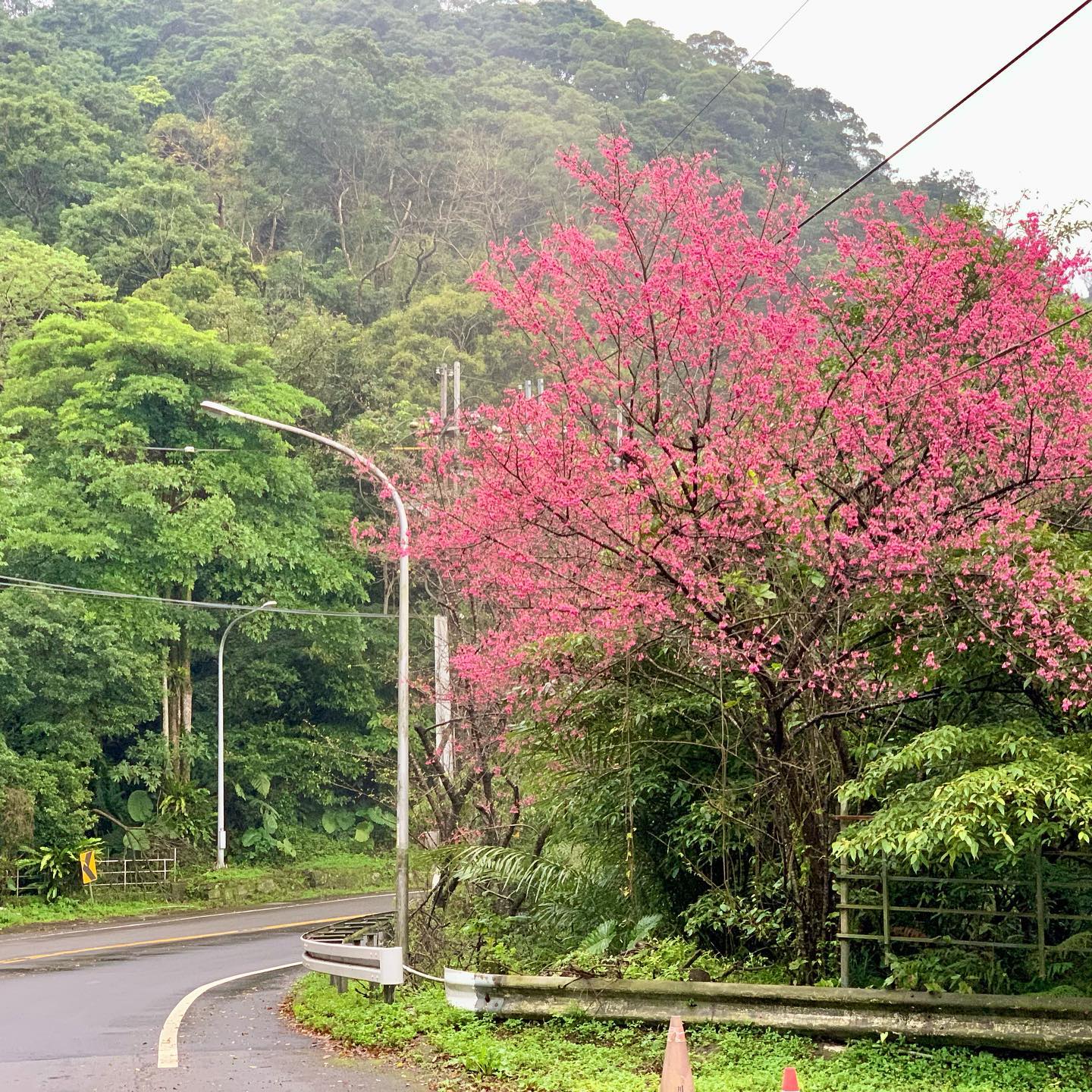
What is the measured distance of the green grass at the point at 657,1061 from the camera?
8891 millimetres

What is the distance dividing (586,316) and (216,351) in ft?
89.1

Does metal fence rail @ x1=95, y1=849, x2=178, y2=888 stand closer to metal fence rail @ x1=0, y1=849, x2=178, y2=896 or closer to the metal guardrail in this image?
metal fence rail @ x1=0, y1=849, x2=178, y2=896

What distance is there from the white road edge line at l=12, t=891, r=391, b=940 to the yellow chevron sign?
1730 millimetres

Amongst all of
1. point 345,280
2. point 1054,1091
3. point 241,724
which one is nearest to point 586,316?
point 1054,1091

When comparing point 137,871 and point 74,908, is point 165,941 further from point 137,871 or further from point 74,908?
point 137,871

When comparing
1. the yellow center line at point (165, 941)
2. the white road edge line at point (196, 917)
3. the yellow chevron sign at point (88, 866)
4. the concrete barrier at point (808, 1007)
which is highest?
the concrete barrier at point (808, 1007)

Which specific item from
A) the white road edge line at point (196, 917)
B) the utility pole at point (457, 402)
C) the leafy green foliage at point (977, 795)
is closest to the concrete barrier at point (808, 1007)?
the leafy green foliage at point (977, 795)

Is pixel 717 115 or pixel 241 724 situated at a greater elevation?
pixel 717 115

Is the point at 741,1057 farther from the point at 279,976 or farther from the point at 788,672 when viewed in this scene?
the point at 279,976

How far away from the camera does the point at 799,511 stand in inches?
407

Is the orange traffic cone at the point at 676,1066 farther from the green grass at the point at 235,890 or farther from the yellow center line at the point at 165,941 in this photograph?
the green grass at the point at 235,890

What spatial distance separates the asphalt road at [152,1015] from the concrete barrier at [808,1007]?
1116mm

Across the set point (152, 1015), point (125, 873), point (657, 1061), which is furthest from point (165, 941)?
point (657, 1061)

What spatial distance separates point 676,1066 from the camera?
796cm
